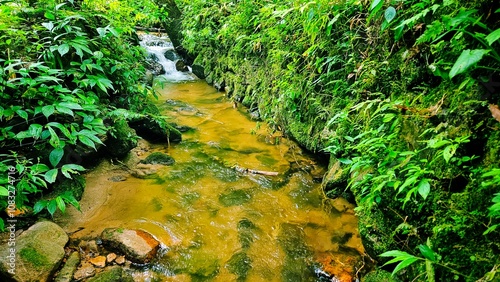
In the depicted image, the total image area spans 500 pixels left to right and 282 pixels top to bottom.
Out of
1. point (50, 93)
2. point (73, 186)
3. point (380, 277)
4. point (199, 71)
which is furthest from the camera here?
point (199, 71)

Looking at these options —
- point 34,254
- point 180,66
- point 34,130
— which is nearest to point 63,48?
point 34,130

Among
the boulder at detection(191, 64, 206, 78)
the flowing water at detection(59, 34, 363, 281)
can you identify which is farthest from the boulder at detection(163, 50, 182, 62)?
the flowing water at detection(59, 34, 363, 281)

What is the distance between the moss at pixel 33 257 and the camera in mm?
2510

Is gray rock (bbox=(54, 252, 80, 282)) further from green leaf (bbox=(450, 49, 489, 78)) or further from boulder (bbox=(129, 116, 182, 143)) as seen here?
green leaf (bbox=(450, 49, 489, 78))

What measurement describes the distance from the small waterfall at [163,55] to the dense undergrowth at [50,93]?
675 centimetres

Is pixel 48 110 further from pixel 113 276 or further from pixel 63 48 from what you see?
pixel 113 276

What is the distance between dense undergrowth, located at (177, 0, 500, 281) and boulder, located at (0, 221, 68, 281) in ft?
9.68

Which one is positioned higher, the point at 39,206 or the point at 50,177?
the point at 50,177

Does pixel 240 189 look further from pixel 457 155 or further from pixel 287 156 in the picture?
pixel 457 155

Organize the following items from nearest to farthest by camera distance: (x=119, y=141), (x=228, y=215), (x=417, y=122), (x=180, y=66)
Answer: (x=417, y=122) < (x=228, y=215) < (x=119, y=141) < (x=180, y=66)

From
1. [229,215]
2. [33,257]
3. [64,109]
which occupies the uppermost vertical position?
[64,109]

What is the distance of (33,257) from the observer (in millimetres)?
2545

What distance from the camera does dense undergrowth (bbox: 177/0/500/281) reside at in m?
1.64

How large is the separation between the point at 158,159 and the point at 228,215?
1940mm
